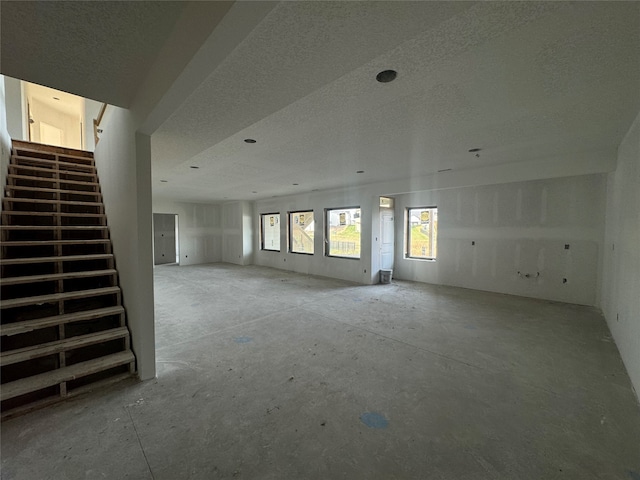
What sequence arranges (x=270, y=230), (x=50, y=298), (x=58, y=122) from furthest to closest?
(x=270, y=230) → (x=58, y=122) → (x=50, y=298)

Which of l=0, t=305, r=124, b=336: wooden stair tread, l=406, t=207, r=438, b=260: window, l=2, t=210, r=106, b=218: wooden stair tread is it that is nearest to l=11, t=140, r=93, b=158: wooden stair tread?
l=2, t=210, r=106, b=218: wooden stair tread

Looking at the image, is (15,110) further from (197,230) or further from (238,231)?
(238,231)

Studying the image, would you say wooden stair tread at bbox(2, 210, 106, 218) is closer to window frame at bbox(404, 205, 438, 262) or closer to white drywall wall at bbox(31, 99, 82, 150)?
white drywall wall at bbox(31, 99, 82, 150)

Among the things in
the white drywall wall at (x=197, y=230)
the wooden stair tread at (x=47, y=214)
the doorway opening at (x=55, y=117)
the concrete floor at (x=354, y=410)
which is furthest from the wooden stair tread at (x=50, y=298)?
the white drywall wall at (x=197, y=230)

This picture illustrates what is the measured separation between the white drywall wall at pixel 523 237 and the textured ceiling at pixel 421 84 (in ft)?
4.81

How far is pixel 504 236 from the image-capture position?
5.23m

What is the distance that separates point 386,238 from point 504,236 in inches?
97.6

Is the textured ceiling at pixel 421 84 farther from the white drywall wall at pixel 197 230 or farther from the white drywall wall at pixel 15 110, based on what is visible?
the white drywall wall at pixel 197 230

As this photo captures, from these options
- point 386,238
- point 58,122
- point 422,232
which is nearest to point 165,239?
point 58,122

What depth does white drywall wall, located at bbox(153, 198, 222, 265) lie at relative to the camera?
31.6ft

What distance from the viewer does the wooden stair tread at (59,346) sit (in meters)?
1.94

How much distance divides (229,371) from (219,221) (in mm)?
9015

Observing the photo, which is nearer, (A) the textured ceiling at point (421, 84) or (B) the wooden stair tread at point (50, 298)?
(A) the textured ceiling at point (421, 84)

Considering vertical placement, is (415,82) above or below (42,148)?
below
